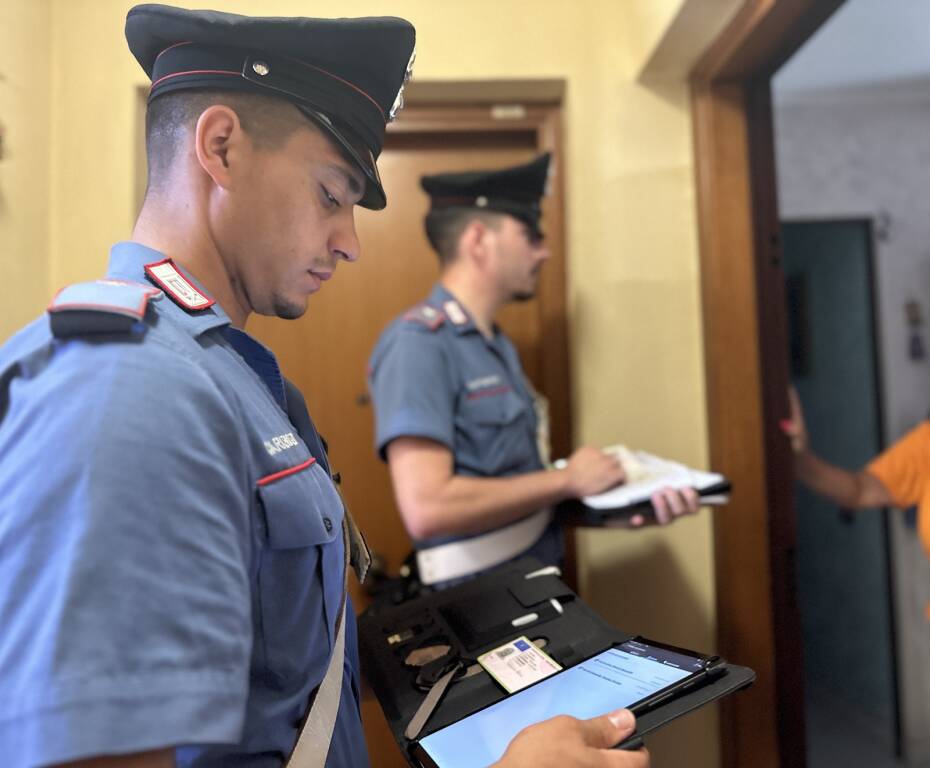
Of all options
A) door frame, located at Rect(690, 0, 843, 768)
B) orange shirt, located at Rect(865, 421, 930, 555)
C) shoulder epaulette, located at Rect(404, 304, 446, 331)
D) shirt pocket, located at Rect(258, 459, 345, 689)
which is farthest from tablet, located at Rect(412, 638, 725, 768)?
orange shirt, located at Rect(865, 421, 930, 555)

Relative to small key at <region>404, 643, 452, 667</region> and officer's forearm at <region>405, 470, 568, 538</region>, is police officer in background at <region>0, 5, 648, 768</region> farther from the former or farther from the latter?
officer's forearm at <region>405, 470, 568, 538</region>

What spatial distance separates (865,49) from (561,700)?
2157 mm

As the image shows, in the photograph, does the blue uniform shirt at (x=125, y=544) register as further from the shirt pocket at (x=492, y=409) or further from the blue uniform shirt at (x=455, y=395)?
the shirt pocket at (x=492, y=409)

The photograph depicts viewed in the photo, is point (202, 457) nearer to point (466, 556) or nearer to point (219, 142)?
point (219, 142)

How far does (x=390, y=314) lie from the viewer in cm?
91

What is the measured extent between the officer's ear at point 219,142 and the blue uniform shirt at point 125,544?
122 millimetres

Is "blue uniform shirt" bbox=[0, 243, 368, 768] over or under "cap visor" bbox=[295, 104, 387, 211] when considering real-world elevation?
under

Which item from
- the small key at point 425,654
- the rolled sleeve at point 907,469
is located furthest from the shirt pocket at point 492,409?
the rolled sleeve at point 907,469

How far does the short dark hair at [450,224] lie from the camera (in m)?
1.10

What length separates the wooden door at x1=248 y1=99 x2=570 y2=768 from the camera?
0.64m

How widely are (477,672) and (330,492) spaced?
8.7 inches

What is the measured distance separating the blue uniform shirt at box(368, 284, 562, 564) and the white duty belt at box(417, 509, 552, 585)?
0.07 feet

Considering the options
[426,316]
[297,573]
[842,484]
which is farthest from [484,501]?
[842,484]

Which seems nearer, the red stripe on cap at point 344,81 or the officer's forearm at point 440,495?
the red stripe on cap at point 344,81
